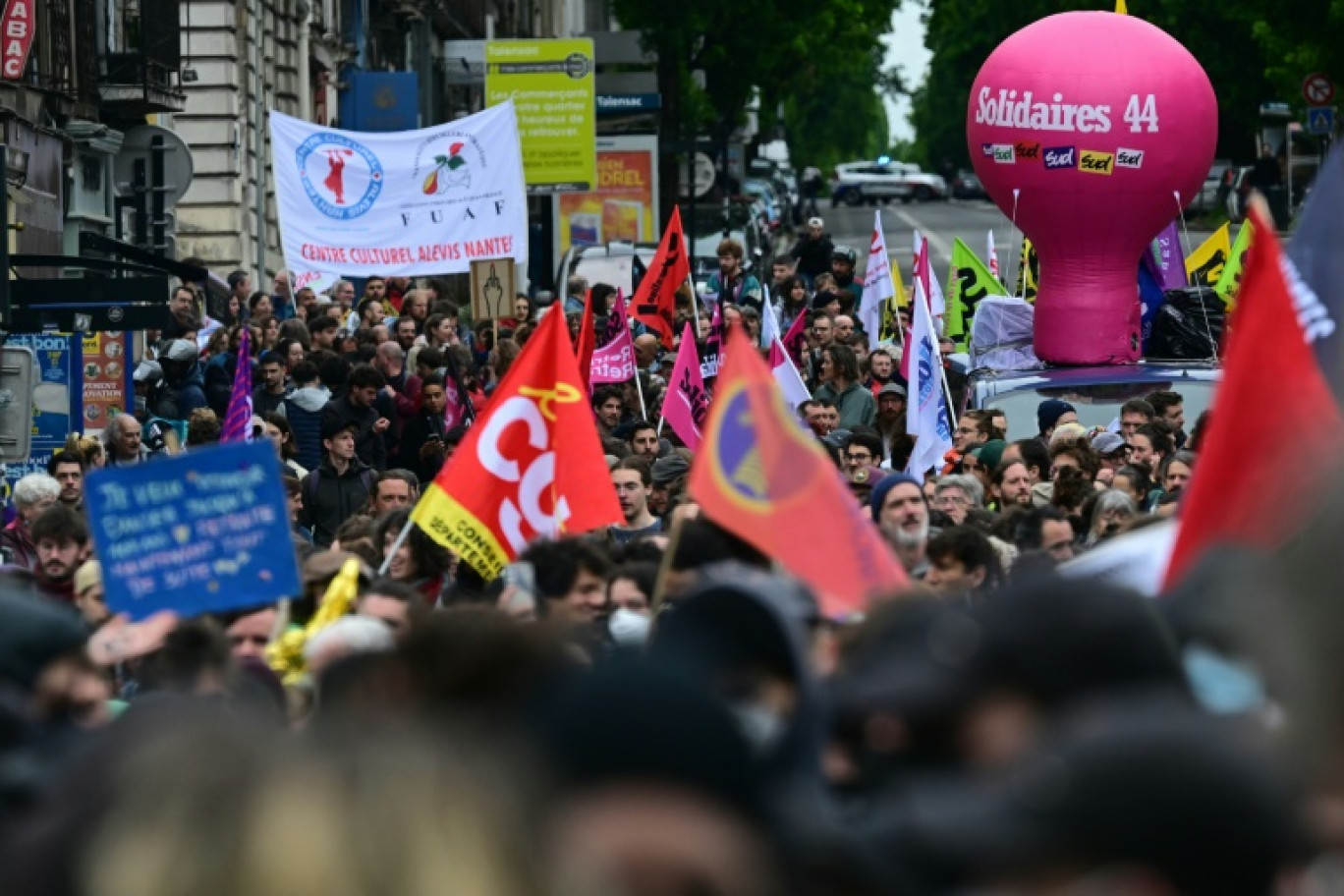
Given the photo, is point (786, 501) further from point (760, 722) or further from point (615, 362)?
point (615, 362)

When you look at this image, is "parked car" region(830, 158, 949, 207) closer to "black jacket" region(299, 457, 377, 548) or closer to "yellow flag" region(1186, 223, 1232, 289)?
"yellow flag" region(1186, 223, 1232, 289)

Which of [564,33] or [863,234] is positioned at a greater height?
[564,33]

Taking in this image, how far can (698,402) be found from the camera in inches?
613

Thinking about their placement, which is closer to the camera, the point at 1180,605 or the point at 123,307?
the point at 1180,605

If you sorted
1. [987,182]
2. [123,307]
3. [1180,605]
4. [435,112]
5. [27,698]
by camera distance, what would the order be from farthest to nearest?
[435,112] < [987,182] < [123,307] < [27,698] < [1180,605]

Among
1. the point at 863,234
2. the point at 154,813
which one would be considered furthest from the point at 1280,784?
the point at 863,234

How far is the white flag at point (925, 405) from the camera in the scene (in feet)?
47.9

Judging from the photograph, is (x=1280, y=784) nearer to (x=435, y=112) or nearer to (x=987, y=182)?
(x=987, y=182)

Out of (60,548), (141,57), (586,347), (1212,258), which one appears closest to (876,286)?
(1212,258)

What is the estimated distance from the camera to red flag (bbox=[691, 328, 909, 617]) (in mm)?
6094

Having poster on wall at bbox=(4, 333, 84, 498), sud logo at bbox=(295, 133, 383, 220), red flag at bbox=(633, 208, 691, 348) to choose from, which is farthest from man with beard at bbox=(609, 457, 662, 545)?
red flag at bbox=(633, 208, 691, 348)

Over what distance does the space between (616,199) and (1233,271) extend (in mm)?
19966

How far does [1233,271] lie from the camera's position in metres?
19.9

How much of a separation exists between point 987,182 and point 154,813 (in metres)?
16.1
